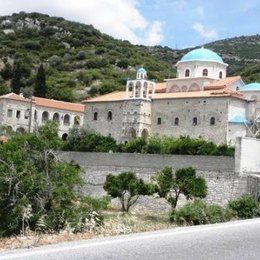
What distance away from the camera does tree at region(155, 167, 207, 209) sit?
80.4 feet

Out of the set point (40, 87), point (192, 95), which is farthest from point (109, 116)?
point (40, 87)

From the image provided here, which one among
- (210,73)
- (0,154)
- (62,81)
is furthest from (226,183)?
(62,81)

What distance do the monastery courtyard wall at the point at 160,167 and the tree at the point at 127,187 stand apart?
1294 mm

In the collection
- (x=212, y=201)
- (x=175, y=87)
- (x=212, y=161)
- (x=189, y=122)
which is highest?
(x=175, y=87)

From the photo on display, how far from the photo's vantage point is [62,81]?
90062mm

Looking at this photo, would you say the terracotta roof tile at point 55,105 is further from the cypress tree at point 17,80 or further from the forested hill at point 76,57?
the cypress tree at point 17,80

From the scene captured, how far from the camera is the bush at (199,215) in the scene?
11742 mm

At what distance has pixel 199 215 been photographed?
1180cm

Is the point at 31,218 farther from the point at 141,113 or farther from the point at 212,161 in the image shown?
the point at 141,113

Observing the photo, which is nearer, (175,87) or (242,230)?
(242,230)

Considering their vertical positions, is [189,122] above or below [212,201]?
above

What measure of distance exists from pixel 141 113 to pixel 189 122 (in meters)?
4.52

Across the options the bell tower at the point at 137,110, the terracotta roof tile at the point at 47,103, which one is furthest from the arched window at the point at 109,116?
the terracotta roof tile at the point at 47,103

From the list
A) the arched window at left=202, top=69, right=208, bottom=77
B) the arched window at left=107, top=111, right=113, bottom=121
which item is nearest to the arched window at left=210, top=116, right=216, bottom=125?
the arched window at left=202, top=69, right=208, bottom=77
